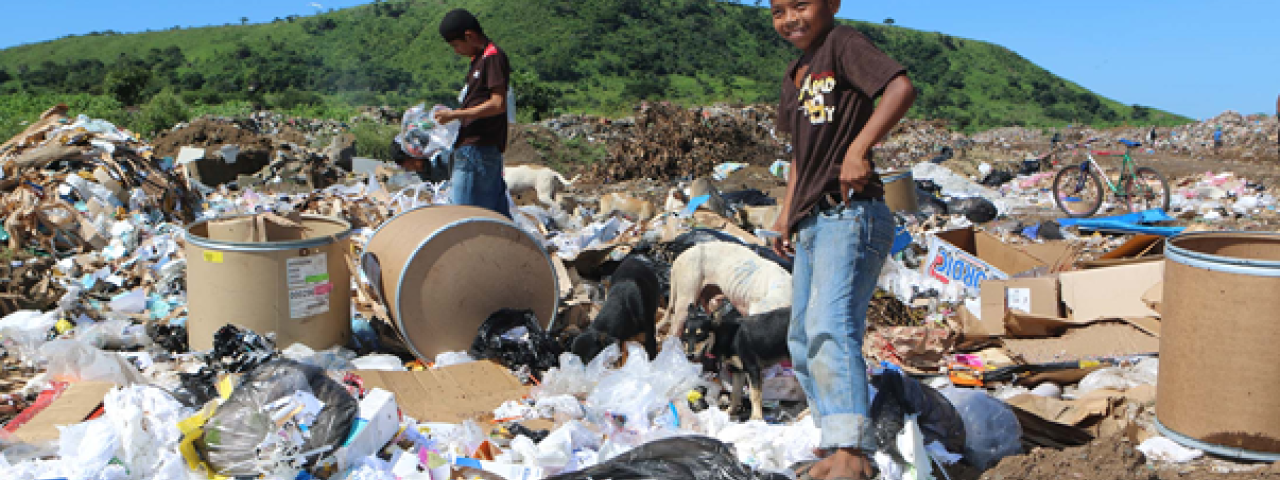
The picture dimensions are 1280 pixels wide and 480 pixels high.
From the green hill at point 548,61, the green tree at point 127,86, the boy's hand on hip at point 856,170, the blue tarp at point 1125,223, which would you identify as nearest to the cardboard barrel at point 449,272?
the boy's hand on hip at point 856,170


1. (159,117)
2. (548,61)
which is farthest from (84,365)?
(548,61)

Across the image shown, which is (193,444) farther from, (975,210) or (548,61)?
(548,61)

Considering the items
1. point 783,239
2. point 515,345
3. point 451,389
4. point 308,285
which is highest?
point 783,239

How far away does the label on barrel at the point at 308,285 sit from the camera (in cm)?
402

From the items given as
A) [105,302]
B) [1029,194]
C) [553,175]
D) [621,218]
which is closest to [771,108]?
[1029,194]

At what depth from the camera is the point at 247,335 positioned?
151 inches

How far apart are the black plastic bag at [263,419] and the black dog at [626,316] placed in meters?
1.47

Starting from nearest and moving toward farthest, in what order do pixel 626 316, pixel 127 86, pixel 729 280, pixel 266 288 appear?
pixel 266 288, pixel 626 316, pixel 729 280, pixel 127 86

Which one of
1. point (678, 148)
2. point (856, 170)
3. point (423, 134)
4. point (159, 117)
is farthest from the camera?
point (159, 117)

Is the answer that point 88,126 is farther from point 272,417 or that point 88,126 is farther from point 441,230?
point 272,417

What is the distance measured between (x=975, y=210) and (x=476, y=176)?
6.97m

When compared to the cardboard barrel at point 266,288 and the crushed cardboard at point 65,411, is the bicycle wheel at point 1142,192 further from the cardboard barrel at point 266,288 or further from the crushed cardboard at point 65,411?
the crushed cardboard at point 65,411

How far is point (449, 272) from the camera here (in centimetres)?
426

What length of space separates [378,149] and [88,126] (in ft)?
33.1
